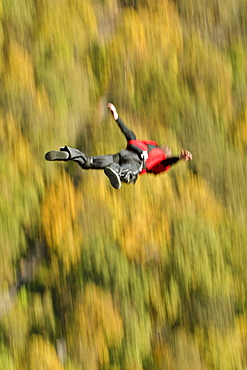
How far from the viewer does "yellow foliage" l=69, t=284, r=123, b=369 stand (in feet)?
19.5

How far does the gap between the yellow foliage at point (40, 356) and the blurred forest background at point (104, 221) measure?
0.8 inches

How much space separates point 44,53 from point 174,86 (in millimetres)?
2096

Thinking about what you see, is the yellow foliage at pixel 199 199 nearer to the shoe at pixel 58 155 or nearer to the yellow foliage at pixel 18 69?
the shoe at pixel 58 155

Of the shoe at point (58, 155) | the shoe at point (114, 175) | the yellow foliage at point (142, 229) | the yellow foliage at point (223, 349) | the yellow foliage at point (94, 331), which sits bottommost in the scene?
the yellow foliage at point (223, 349)

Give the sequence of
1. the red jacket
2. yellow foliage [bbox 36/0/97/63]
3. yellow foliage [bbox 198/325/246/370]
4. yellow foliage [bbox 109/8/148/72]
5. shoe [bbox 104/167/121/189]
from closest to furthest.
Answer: shoe [bbox 104/167/121/189]
the red jacket
yellow foliage [bbox 198/325/246/370]
yellow foliage [bbox 36/0/97/63]
yellow foliage [bbox 109/8/148/72]

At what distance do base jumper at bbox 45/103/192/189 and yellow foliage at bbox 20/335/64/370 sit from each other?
9.35 feet

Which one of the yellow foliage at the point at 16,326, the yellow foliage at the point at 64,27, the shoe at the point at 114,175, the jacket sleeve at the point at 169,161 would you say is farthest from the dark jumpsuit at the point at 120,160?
the yellow foliage at the point at 16,326

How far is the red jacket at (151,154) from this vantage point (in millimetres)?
4934

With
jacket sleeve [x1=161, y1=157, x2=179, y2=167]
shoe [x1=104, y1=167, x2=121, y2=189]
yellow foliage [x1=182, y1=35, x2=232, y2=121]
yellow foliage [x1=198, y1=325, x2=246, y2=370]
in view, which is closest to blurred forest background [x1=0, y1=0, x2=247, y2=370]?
yellow foliage [x1=198, y1=325, x2=246, y2=370]

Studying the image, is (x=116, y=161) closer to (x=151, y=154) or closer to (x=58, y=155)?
(x=151, y=154)

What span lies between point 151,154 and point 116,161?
0.49m

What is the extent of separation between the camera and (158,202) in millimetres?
6102

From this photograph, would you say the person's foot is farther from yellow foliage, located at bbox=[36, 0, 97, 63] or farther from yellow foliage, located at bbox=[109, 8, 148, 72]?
yellow foliage, located at bbox=[109, 8, 148, 72]

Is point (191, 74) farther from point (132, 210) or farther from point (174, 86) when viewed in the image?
point (132, 210)
